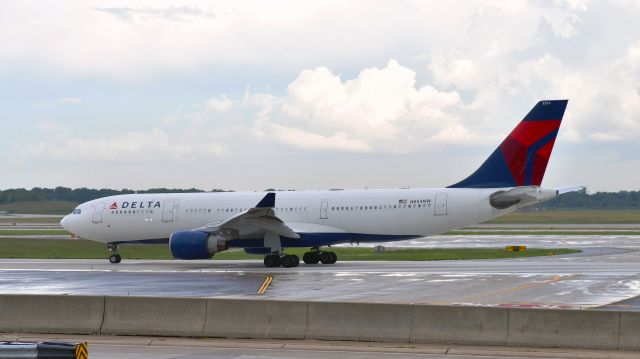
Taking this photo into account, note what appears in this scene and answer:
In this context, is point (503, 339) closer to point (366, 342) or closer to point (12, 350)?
point (366, 342)

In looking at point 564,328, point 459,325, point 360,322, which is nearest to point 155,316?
point 360,322

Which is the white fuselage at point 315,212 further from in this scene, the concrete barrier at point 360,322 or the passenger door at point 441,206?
the concrete barrier at point 360,322

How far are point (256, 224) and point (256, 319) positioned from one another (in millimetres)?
20344

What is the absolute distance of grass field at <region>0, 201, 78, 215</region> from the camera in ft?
505

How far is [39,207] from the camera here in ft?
549

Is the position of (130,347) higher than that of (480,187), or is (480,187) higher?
(480,187)

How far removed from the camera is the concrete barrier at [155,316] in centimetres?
1778

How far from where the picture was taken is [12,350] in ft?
36.6

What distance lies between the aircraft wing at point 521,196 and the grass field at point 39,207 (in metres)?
121

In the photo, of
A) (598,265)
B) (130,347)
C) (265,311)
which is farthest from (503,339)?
(598,265)

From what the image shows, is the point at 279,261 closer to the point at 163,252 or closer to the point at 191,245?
the point at 191,245

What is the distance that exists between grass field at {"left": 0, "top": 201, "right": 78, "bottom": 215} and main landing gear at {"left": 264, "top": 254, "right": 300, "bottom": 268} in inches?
4568

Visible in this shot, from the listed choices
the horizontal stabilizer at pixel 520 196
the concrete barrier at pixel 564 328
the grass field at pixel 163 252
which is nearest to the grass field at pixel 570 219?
the grass field at pixel 163 252

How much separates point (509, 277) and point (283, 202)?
43.5ft
